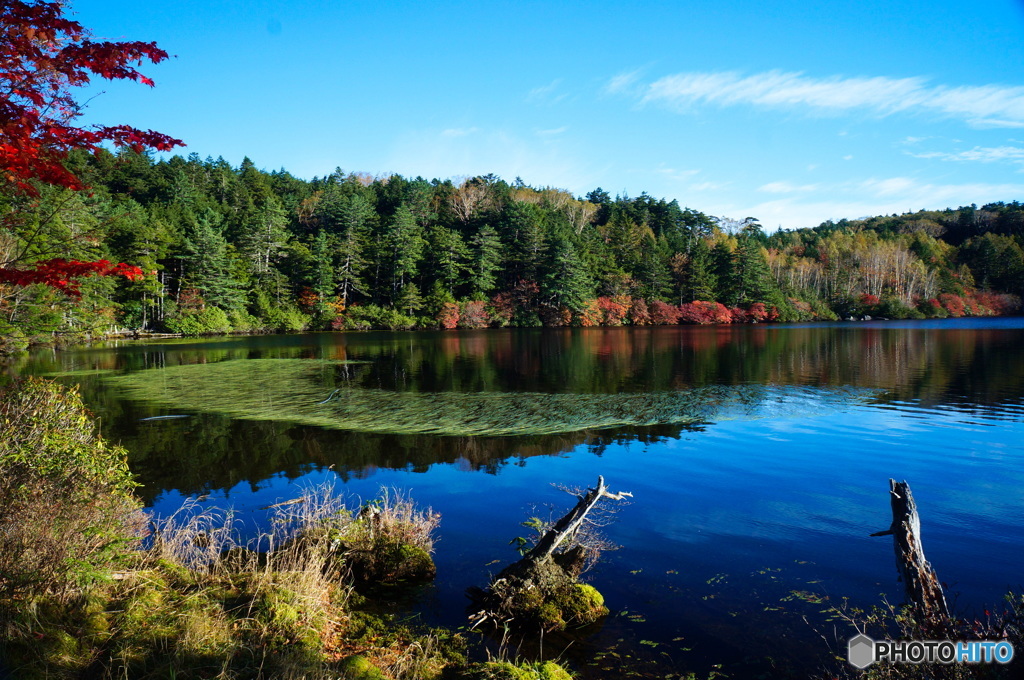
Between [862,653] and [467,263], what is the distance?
215 feet

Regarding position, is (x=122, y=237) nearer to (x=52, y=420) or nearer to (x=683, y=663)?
(x=52, y=420)

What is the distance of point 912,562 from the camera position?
4.52 metres

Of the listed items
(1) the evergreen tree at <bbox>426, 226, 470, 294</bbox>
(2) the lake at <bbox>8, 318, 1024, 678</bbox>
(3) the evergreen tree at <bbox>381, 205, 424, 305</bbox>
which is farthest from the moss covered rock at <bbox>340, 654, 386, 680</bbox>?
(3) the evergreen tree at <bbox>381, 205, 424, 305</bbox>

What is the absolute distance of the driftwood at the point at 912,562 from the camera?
14.1ft

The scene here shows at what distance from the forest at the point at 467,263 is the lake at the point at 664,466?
3029 centimetres

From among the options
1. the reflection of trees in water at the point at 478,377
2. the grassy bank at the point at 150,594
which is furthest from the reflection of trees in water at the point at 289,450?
the grassy bank at the point at 150,594

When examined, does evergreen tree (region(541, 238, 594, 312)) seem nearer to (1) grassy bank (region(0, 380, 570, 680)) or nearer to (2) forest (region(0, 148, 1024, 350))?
(2) forest (region(0, 148, 1024, 350))

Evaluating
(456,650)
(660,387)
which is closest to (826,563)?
(456,650)

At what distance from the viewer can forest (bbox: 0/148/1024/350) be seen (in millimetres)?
53969

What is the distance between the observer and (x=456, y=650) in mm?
4828

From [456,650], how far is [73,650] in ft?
9.05

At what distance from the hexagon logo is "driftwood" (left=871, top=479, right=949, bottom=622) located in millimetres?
474

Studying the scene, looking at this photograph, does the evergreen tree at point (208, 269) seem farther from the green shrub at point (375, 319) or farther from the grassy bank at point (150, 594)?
the grassy bank at point (150, 594)

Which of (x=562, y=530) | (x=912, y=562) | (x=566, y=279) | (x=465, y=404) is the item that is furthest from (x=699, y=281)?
(x=912, y=562)
